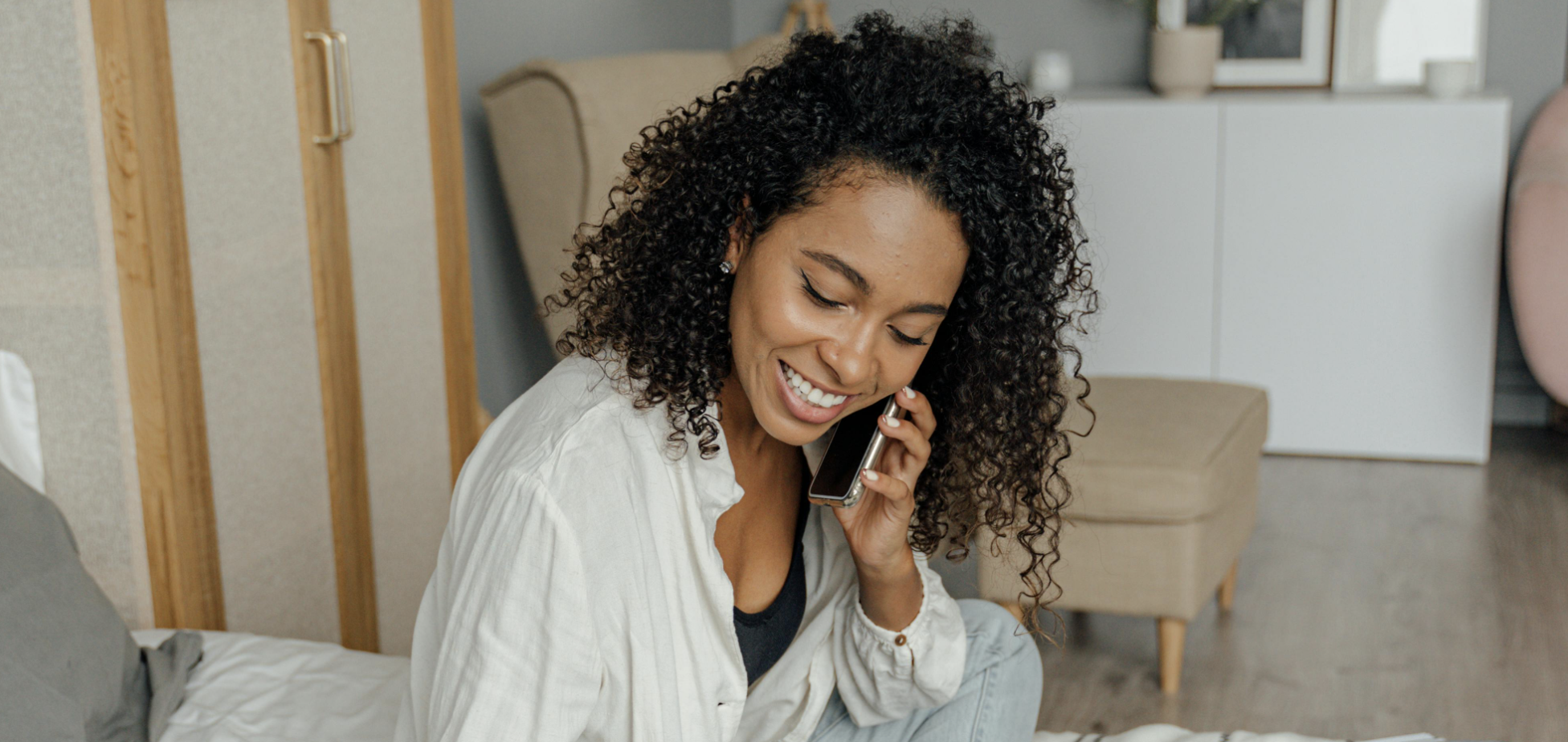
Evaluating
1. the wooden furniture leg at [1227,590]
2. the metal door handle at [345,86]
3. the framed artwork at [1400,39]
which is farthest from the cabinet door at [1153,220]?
the metal door handle at [345,86]

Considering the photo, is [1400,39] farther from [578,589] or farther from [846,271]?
[578,589]

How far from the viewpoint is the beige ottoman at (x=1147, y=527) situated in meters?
2.04

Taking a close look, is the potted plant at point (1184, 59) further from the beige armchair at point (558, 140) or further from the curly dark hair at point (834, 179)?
the curly dark hair at point (834, 179)

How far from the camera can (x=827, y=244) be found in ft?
3.22

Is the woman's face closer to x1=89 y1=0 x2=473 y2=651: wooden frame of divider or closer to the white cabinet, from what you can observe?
x1=89 y1=0 x2=473 y2=651: wooden frame of divider

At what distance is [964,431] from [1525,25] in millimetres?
3207

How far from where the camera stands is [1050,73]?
3812 mm

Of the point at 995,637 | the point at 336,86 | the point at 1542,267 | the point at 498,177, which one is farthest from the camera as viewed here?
the point at 1542,267

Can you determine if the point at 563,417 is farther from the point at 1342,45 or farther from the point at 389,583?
the point at 1342,45

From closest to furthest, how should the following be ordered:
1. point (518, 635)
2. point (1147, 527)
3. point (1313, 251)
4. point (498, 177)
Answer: point (518, 635)
point (1147, 527)
point (498, 177)
point (1313, 251)

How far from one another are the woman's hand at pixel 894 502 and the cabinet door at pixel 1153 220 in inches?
91.2

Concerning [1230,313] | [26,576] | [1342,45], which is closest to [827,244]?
[26,576]

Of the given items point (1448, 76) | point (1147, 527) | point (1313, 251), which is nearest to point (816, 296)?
point (1147, 527)

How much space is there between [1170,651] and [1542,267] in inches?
62.6
